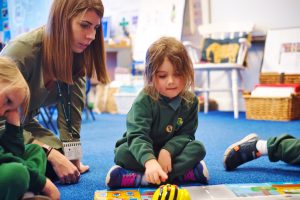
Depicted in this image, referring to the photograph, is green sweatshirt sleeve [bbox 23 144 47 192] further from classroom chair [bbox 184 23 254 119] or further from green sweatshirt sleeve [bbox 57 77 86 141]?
classroom chair [bbox 184 23 254 119]

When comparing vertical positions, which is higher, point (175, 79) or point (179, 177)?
point (175, 79)

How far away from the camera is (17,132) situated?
73 cm

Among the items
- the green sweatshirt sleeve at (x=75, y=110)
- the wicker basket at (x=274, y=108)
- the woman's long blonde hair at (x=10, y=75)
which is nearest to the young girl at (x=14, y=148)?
the woman's long blonde hair at (x=10, y=75)

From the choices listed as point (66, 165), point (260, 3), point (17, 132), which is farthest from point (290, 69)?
point (17, 132)

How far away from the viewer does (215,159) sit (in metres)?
1.24

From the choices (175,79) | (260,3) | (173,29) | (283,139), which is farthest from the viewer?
(173,29)

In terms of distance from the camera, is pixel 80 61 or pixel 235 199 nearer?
pixel 235 199

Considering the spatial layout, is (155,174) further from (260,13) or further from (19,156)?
(260,13)

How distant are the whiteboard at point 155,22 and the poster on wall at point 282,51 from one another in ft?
2.55

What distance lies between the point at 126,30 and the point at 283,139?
2.80 meters

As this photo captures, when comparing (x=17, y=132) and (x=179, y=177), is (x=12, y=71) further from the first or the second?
(x=179, y=177)

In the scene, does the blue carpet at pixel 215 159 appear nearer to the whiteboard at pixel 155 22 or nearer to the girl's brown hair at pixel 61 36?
the girl's brown hair at pixel 61 36

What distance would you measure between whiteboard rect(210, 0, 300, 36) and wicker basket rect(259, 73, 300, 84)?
426 millimetres

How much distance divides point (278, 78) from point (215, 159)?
159 centimetres
